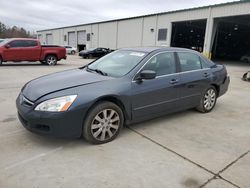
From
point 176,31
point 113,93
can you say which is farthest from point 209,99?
point 176,31

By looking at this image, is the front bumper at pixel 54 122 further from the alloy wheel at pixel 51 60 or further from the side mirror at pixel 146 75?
the alloy wheel at pixel 51 60

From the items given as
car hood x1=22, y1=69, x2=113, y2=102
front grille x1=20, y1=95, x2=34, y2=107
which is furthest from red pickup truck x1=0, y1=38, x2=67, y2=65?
front grille x1=20, y1=95, x2=34, y2=107

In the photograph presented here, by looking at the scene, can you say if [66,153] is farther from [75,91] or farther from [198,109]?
[198,109]

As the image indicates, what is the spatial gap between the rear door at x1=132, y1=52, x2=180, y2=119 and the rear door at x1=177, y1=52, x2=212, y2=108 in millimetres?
222

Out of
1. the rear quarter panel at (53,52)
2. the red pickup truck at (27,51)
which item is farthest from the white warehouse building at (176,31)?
the red pickup truck at (27,51)

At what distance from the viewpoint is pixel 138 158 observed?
323cm

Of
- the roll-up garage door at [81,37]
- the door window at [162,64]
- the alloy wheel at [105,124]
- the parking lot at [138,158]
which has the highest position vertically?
the roll-up garage door at [81,37]

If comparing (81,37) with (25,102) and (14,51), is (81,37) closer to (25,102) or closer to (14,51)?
(14,51)

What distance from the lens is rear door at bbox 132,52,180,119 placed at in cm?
394

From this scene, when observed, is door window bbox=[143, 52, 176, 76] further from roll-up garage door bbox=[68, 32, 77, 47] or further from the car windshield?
roll-up garage door bbox=[68, 32, 77, 47]

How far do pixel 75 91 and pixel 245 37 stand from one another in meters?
42.3

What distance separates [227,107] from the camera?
19.9 feet

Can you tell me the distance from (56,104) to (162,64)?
2131 millimetres

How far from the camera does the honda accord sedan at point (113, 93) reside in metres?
3.26
